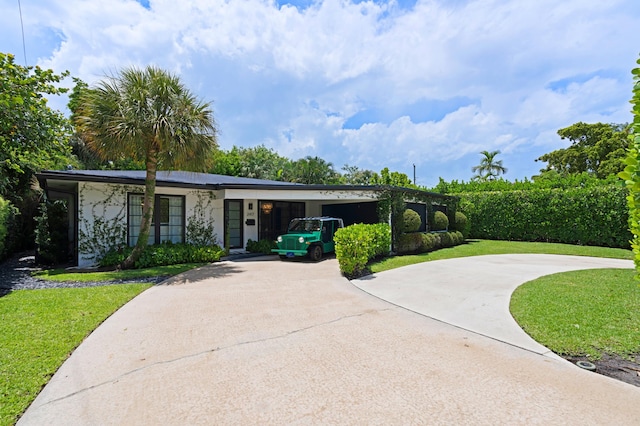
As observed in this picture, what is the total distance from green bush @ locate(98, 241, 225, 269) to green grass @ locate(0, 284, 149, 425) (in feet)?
8.69

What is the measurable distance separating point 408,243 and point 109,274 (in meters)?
9.99

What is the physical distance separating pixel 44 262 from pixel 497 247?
715 inches

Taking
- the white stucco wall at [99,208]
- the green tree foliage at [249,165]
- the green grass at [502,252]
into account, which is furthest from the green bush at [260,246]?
the green tree foliage at [249,165]

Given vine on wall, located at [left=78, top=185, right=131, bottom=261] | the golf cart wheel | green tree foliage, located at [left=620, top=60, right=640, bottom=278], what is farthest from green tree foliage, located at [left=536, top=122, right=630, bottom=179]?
vine on wall, located at [left=78, top=185, right=131, bottom=261]

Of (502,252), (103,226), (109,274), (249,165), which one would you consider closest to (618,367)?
(109,274)

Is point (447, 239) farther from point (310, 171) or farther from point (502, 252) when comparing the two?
point (310, 171)

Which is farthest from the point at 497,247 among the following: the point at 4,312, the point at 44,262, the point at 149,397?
the point at 44,262

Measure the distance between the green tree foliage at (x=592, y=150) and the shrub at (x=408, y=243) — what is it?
22.4m

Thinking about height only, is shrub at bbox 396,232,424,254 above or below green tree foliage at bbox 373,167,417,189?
below

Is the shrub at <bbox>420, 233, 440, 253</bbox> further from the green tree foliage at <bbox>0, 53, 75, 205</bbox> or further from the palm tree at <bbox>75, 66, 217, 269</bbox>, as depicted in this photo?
the green tree foliage at <bbox>0, 53, 75, 205</bbox>

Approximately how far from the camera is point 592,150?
27.7m

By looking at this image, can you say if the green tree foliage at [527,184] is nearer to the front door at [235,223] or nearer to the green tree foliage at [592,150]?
the green tree foliage at [592,150]

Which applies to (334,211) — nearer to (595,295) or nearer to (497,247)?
(497,247)

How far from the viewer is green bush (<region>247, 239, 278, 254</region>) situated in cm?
1355
